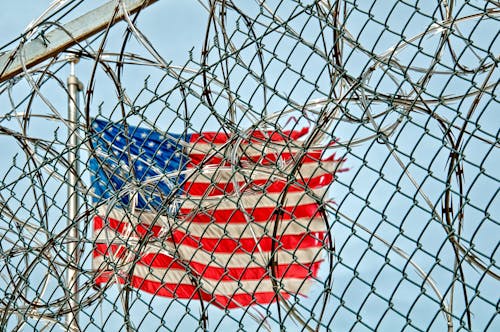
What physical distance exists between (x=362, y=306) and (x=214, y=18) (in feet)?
3.59

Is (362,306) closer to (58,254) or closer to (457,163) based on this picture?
(457,163)

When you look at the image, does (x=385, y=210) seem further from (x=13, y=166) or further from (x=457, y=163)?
(x=13, y=166)

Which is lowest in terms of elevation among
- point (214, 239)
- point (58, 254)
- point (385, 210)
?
point (385, 210)

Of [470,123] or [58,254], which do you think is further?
[58,254]

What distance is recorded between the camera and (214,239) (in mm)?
7848

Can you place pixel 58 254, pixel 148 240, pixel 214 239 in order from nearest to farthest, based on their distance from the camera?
pixel 148 240 → pixel 58 254 → pixel 214 239

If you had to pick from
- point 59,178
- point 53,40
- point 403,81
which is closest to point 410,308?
point 403,81

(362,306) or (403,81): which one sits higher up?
(403,81)

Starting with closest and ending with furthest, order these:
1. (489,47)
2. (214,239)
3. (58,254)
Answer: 1. (489,47)
2. (58,254)
3. (214,239)

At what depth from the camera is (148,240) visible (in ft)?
10.7

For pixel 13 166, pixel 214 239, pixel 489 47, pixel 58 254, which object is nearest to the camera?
pixel 489 47

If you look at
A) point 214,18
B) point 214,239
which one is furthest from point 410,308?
point 214,239

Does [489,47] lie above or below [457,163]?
above

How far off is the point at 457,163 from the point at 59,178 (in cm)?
150
